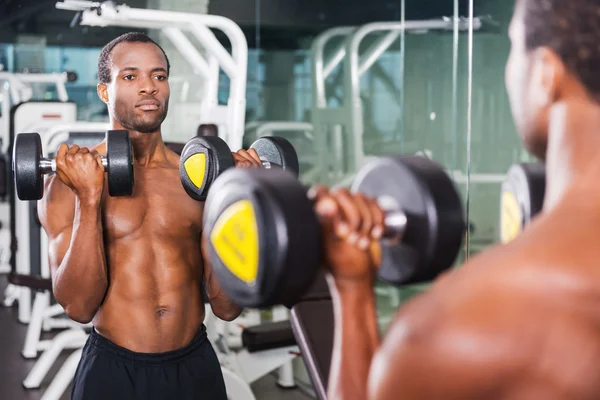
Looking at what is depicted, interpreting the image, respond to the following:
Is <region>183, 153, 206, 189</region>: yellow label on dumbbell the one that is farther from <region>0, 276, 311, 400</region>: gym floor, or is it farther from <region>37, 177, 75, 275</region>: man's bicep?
<region>0, 276, 311, 400</region>: gym floor

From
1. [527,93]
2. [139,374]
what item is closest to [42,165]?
[139,374]

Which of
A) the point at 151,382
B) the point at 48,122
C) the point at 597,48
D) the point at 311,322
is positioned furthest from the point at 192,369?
the point at 48,122

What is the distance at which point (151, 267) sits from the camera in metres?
2.12

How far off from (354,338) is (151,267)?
1198 millimetres

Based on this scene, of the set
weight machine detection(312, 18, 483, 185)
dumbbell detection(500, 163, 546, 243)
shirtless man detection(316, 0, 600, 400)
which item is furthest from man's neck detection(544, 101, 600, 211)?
weight machine detection(312, 18, 483, 185)

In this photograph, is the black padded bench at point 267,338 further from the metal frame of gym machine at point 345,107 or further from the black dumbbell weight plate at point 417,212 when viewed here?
the black dumbbell weight plate at point 417,212

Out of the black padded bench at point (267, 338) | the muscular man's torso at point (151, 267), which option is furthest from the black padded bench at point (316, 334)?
the black padded bench at point (267, 338)

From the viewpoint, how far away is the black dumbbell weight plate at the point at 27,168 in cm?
186

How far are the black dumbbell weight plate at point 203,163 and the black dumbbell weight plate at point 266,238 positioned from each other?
883 millimetres

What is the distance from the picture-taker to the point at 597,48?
0.89 m

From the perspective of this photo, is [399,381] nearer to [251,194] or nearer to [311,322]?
[251,194]

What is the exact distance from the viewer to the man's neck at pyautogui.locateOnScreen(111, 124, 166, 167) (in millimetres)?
2227

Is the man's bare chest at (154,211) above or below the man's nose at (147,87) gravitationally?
below

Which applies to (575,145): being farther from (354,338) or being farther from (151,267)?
(151,267)
